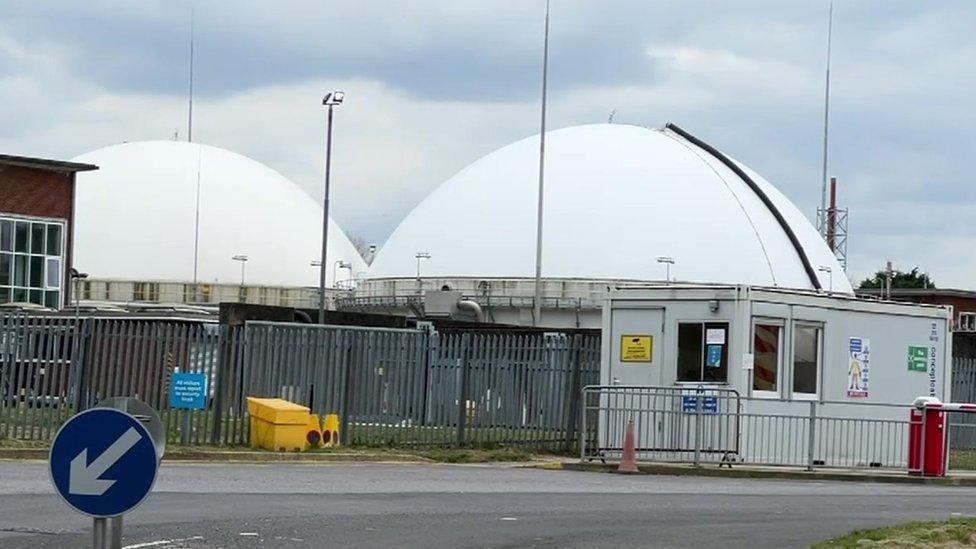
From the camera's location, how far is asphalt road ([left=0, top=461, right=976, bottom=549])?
14.6m

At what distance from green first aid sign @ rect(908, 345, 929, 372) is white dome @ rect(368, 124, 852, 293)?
36.6m

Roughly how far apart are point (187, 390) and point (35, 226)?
1240 inches

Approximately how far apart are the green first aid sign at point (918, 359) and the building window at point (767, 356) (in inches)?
138

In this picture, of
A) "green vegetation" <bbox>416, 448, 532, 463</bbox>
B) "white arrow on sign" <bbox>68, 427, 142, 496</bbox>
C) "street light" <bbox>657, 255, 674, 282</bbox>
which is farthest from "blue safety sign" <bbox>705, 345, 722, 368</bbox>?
"street light" <bbox>657, 255, 674, 282</bbox>

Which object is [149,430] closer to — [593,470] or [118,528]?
[118,528]

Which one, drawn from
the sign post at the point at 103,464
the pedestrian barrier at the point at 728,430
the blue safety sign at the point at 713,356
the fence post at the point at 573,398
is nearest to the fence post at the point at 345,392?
the pedestrian barrier at the point at 728,430

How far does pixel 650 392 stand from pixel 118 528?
2025cm

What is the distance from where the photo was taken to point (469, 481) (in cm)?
2277

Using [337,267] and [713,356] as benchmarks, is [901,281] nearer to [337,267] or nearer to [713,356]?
[337,267]

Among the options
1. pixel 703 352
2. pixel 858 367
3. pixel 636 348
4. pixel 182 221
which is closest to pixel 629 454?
pixel 703 352

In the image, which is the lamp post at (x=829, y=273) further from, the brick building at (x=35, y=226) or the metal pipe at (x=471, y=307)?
the brick building at (x=35, y=226)

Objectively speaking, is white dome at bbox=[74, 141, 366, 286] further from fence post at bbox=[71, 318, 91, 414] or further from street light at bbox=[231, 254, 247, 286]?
fence post at bbox=[71, 318, 91, 414]

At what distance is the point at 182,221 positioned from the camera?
98.9 metres

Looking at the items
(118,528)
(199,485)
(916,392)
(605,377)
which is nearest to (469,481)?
(199,485)
